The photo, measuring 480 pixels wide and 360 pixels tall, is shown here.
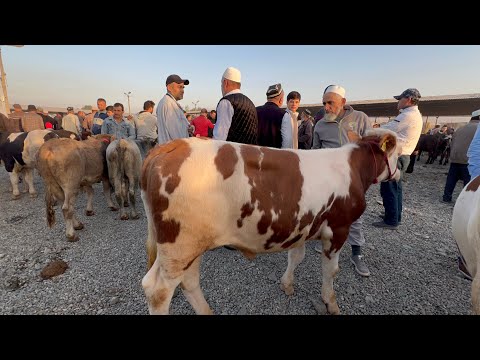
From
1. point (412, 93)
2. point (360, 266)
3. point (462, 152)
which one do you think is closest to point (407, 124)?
point (412, 93)

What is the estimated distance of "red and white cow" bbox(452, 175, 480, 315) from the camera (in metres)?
1.89

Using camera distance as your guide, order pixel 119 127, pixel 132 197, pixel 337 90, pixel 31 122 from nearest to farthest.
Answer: pixel 337 90 < pixel 132 197 < pixel 119 127 < pixel 31 122

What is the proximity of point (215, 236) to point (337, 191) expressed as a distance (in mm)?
1301

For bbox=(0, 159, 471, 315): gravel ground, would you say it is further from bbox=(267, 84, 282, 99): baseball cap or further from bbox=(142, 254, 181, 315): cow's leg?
bbox=(267, 84, 282, 99): baseball cap

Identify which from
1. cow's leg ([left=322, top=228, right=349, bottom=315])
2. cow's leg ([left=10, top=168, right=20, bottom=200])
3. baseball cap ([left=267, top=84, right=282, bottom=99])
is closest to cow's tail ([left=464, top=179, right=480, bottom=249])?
cow's leg ([left=322, top=228, right=349, bottom=315])

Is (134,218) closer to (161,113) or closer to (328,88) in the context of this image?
(161,113)

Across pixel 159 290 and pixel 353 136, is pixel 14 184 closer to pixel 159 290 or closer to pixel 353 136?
pixel 159 290

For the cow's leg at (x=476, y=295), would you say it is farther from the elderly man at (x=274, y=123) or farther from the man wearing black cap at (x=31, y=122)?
the man wearing black cap at (x=31, y=122)

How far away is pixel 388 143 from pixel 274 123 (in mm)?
1612

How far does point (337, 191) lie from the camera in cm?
222

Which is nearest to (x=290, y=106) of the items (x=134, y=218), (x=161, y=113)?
(x=161, y=113)

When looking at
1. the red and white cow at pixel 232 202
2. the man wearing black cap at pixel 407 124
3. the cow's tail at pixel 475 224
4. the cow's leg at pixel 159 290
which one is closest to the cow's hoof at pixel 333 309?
the red and white cow at pixel 232 202

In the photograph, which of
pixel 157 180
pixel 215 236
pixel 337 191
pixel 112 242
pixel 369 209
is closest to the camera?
pixel 157 180

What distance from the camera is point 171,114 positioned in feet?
11.0
